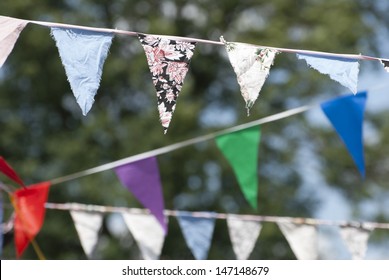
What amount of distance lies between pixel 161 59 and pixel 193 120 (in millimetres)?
6053

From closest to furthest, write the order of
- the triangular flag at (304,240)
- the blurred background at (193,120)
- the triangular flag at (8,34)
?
the triangular flag at (8,34) → the triangular flag at (304,240) → the blurred background at (193,120)

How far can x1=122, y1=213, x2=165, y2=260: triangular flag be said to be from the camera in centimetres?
571

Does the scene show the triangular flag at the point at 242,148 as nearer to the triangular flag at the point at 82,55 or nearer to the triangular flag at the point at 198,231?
the triangular flag at the point at 198,231

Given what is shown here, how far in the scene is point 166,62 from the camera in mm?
3795

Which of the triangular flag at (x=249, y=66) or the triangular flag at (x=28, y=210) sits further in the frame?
the triangular flag at (x=28, y=210)

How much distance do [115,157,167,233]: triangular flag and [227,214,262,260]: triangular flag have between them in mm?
615

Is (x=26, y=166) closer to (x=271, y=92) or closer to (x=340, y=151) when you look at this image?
(x=271, y=92)

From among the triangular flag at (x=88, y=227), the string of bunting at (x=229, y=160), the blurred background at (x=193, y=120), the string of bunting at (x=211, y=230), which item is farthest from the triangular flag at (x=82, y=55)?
the blurred background at (x=193, y=120)

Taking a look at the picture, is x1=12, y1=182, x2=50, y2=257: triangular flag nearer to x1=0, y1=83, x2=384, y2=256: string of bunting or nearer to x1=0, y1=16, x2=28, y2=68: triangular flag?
x1=0, y1=83, x2=384, y2=256: string of bunting

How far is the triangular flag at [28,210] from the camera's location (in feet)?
17.9

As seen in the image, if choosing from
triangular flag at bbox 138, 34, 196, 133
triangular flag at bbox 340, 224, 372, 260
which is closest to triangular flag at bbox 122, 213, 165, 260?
triangular flag at bbox 340, 224, 372, 260

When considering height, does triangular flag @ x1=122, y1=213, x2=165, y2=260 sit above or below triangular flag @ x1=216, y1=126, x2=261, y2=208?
below

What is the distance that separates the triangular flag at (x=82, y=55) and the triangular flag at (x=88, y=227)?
202 cm

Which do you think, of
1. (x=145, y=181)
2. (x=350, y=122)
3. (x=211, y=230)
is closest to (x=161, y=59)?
(x=350, y=122)
